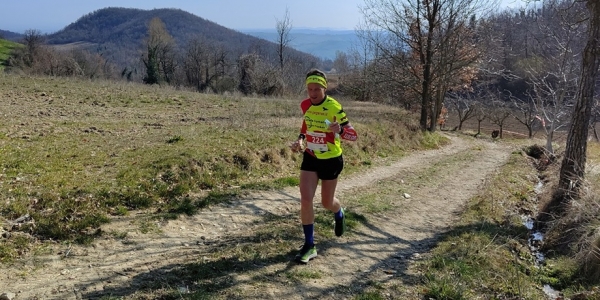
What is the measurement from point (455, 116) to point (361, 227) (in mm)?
50261

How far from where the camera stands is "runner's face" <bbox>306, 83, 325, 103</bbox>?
5.14 metres

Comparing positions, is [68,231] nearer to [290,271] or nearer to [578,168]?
[290,271]

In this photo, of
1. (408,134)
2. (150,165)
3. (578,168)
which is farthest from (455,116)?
(150,165)

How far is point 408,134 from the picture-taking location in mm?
18250

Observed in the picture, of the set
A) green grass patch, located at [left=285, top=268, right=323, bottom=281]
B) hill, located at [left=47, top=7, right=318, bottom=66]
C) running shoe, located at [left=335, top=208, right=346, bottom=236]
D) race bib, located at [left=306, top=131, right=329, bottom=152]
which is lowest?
green grass patch, located at [left=285, top=268, right=323, bottom=281]

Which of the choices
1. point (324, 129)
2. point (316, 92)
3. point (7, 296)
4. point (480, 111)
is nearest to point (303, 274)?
point (324, 129)

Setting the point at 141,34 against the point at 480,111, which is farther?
the point at 141,34

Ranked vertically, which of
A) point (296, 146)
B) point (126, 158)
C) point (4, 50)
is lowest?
point (126, 158)

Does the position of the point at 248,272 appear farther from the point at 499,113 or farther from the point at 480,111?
the point at 499,113

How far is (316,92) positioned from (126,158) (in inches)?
222

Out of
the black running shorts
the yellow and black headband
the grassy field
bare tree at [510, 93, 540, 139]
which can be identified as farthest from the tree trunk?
bare tree at [510, 93, 540, 139]

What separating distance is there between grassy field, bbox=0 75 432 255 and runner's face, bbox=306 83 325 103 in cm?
325

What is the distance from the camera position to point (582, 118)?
8258 millimetres

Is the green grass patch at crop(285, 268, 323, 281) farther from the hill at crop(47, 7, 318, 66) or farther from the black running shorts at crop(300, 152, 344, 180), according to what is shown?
the hill at crop(47, 7, 318, 66)
